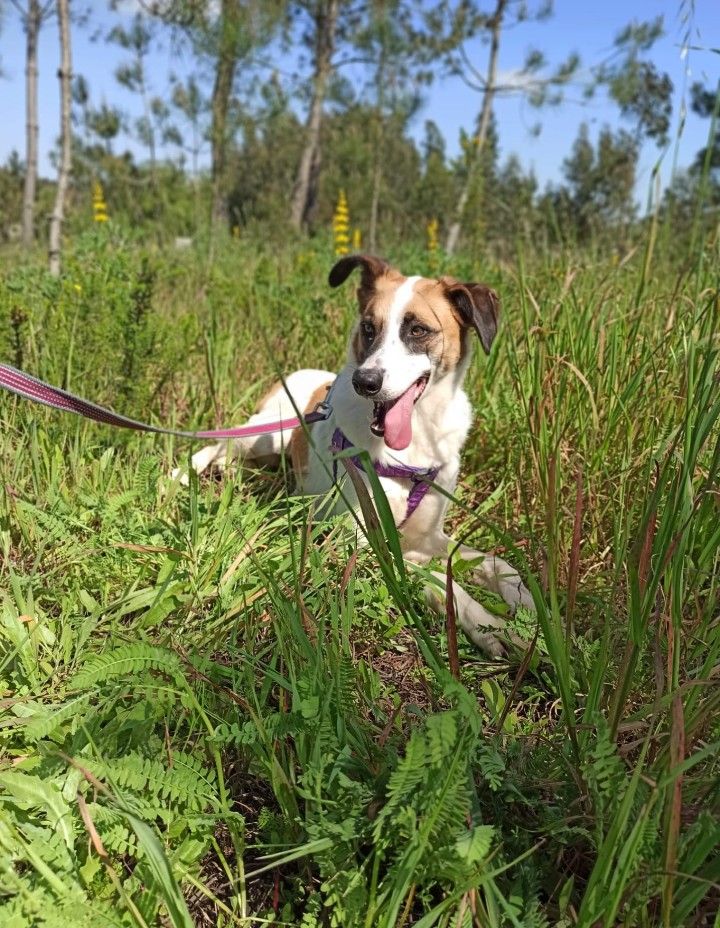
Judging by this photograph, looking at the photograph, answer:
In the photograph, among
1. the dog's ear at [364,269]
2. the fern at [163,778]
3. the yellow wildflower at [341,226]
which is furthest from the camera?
the yellow wildflower at [341,226]

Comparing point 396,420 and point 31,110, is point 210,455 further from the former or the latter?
point 31,110

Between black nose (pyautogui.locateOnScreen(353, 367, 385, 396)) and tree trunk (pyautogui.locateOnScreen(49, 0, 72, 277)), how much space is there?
338 cm

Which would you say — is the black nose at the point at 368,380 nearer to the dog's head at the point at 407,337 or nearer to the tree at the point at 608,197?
the dog's head at the point at 407,337

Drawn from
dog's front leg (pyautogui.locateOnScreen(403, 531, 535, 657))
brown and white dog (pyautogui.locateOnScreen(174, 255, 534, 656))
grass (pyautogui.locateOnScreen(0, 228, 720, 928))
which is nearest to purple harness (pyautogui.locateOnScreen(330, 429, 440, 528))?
brown and white dog (pyautogui.locateOnScreen(174, 255, 534, 656))

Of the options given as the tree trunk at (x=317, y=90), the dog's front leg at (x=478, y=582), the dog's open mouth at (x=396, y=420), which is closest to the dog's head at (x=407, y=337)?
the dog's open mouth at (x=396, y=420)

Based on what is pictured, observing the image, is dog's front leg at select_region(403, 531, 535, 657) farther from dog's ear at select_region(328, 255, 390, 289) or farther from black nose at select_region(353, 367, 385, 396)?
dog's ear at select_region(328, 255, 390, 289)

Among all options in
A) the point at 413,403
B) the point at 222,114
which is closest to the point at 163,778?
the point at 413,403

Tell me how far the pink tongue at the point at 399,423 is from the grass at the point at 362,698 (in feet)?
1.56

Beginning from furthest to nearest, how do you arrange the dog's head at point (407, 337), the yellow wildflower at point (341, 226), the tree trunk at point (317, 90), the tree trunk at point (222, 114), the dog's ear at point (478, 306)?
the tree trunk at point (317, 90), the yellow wildflower at point (341, 226), the tree trunk at point (222, 114), the dog's ear at point (478, 306), the dog's head at point (407, 337)

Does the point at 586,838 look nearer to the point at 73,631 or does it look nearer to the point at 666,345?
the point at 73,631

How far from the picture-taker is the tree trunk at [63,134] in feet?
16.9

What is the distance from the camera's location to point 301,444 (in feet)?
11.1

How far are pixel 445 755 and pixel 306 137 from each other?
63.6ft

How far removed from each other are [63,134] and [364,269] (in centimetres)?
362
